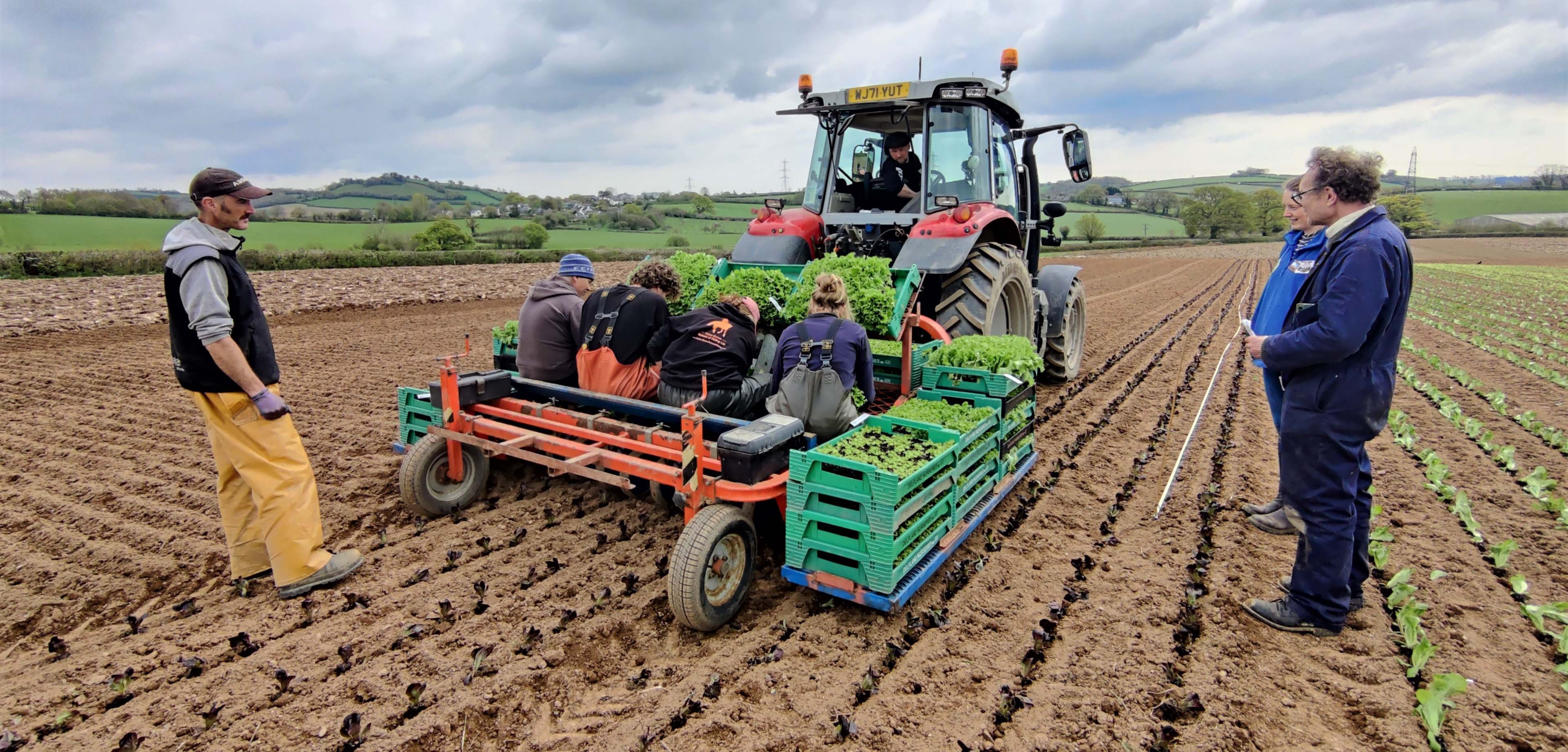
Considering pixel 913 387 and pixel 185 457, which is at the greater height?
pixel 913 387

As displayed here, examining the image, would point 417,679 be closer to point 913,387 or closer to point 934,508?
point 934,508

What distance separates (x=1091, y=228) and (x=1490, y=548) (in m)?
52.7

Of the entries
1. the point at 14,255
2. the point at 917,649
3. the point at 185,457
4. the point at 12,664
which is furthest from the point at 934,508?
the point at 14,255

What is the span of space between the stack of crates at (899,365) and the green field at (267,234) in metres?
19.0

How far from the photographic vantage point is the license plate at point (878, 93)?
5973 millimetres

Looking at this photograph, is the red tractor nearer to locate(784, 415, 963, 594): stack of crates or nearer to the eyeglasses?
the eyeglasses

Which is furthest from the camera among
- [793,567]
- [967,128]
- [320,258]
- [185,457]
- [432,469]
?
[320,258]

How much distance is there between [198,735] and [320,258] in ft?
85.6

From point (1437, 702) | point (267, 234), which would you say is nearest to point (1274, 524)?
point (1437, 702)

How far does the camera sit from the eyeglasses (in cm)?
305

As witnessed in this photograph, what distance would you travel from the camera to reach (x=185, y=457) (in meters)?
5.27

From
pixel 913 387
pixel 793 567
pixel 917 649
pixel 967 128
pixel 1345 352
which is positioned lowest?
pixel 917 649

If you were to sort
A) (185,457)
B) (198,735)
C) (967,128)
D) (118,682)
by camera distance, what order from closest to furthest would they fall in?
(198,735), (118,682), (185,457), (967,128)

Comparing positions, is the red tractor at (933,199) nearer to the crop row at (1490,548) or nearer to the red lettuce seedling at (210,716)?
the crop row at (1490,548)
